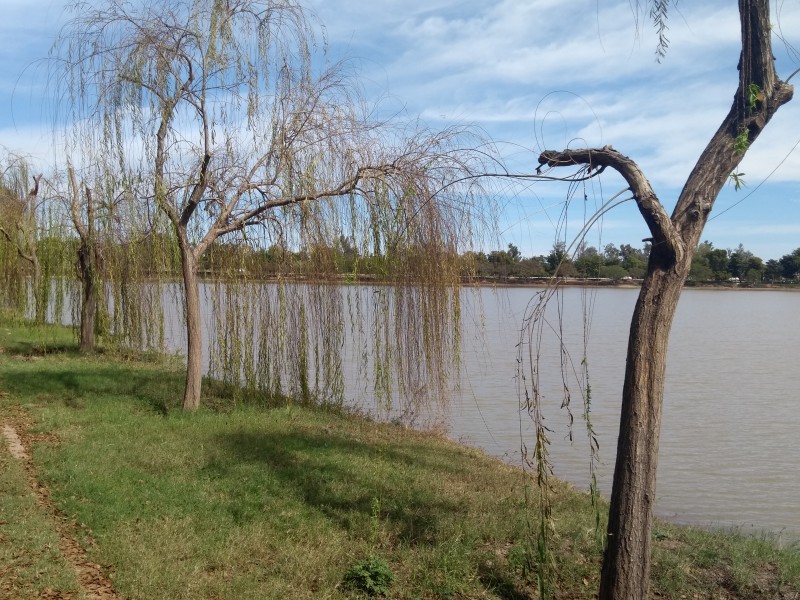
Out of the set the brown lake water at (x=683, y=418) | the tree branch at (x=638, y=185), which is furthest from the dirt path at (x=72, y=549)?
the tree branch at (x=638, y=185)

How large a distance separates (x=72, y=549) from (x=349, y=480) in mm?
2544

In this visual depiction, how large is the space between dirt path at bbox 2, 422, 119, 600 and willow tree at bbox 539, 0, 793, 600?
3.12 meters

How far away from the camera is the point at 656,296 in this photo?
447 centimetres

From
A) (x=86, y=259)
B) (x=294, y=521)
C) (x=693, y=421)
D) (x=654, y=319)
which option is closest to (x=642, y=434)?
(x=654, y=319)

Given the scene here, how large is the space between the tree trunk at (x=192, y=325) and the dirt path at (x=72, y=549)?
2.47 m

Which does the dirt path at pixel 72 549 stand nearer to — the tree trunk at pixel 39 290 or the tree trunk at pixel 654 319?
the tree trunk at pixel 654 319

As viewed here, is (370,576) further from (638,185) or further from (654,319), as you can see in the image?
(638,185)

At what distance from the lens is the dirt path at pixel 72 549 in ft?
15.5

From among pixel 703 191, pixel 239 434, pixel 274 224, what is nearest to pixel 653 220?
pixel 703 191

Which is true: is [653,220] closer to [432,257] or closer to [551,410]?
[432,257]

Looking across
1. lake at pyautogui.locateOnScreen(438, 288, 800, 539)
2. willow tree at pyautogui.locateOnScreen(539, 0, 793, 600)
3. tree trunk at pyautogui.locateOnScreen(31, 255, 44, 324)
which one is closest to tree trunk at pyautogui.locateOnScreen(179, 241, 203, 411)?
lake at pyautogui.locateOnScreen(438, 288, 800, 539)

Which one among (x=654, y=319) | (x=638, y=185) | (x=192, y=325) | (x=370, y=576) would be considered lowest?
(x=370, y=576)

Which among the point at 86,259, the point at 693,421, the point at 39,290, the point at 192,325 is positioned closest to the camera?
the point at 192,325

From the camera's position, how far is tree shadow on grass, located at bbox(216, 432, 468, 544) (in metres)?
6.06
